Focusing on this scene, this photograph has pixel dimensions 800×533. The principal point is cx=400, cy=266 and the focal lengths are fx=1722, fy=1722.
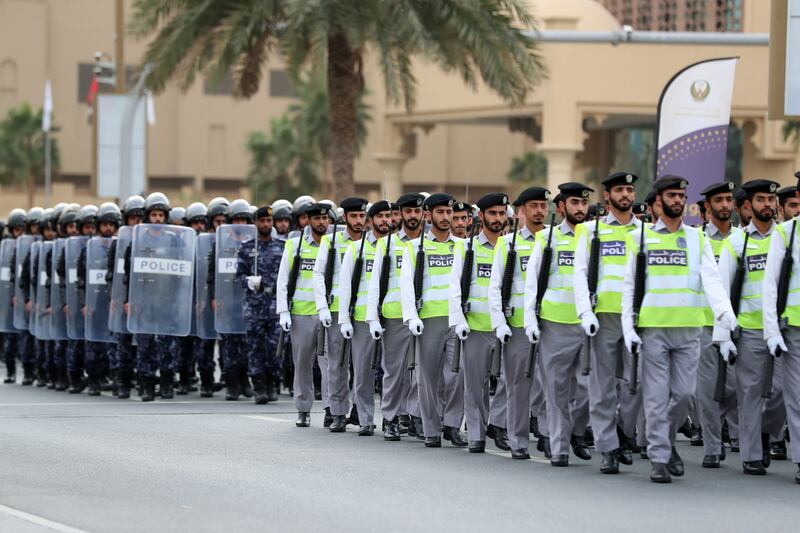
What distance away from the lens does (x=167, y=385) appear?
18.8 m

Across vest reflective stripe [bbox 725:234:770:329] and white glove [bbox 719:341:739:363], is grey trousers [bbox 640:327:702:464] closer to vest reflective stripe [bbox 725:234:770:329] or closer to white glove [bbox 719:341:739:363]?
white glove [bbox 719:341:739:363]

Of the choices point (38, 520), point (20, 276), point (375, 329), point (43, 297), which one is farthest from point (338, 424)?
point (20, 276)

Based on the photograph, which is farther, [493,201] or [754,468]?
[493,201]

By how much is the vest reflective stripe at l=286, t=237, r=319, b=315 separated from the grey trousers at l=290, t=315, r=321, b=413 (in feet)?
0.24

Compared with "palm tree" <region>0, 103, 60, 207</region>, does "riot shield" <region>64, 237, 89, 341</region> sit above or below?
below

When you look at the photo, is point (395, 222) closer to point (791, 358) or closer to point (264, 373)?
point (264, 373)

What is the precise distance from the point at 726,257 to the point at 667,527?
139 inches

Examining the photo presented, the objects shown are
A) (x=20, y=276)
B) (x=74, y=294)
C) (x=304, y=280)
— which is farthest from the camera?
(x=20, y=276)

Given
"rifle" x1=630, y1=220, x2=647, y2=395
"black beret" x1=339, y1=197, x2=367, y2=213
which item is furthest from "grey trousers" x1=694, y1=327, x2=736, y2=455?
"black beret" x1=339, y1=197, x2=367, y2=213

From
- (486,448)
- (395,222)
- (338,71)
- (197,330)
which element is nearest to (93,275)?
(197,330)

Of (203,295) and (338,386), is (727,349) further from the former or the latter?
(203,295)

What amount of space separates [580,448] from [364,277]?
120 inches

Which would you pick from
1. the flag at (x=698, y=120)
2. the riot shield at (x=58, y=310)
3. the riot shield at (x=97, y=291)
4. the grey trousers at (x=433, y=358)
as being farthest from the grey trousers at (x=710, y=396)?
the riot shield at (x=58, y=310)

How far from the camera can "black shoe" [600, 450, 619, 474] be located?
11766mm
